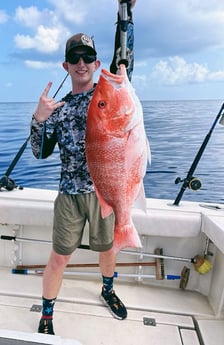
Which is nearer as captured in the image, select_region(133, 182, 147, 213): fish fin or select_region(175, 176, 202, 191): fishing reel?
select_region(133, 182, 147, 213): fish fin

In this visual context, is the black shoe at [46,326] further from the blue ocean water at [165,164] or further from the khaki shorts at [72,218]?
A: the blue ocean water at [165,164]

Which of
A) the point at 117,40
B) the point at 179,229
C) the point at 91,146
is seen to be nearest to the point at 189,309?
the point at 179,229

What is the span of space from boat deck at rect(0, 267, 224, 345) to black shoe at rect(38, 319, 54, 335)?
0.09m

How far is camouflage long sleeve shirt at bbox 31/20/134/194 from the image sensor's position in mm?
2013

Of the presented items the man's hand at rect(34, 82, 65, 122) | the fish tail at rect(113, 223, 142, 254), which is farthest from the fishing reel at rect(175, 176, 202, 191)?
the man's hand at rect(34, 82, 65, 122)

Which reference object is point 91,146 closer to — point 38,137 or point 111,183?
point 111,183

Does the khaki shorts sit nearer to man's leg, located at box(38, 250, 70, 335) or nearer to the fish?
man's leg, located at box(38, 250, 70, 335)

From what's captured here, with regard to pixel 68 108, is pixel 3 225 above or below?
below

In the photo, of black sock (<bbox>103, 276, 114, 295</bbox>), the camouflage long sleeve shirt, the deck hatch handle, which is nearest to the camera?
the camouflage long sleeve shirt

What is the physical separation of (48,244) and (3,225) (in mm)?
467

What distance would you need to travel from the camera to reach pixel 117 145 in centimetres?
146

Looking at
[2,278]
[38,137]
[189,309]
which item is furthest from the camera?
[2,278]

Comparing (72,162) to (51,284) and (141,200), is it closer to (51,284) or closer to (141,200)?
(141,200)

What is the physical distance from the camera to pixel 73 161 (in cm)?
207
